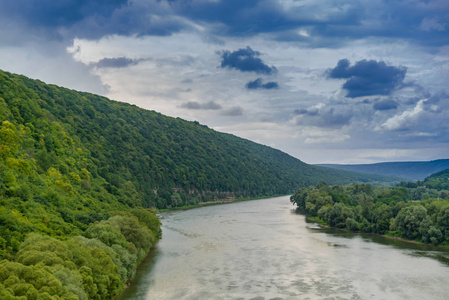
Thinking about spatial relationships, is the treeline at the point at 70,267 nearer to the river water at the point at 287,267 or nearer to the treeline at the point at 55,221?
the treeline at the point at 55,221

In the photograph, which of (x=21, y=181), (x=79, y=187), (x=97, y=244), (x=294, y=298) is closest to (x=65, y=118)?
(x=79, y=187)

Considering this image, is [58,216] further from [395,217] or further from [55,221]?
[395,217]

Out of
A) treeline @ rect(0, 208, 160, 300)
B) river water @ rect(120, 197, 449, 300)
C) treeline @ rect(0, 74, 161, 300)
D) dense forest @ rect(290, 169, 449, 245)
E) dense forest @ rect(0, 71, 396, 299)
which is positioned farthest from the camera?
dense forest @ rect(290, 169, 449, 245)

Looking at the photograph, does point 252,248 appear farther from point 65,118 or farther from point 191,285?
point 65,118

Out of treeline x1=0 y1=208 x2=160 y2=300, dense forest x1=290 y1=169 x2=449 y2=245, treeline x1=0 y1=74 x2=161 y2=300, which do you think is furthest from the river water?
treeline x1=0 y1=74 x2=161 y2=300

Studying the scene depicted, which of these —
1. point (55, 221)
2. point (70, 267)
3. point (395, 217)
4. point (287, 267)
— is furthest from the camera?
point (395, 217)

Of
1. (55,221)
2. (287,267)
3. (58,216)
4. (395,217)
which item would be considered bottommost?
(287,267)

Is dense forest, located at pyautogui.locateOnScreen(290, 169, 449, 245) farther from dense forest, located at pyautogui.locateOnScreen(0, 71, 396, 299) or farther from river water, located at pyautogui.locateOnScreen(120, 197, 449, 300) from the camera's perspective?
dense forest, located at pyautogui.locateOnScreen(0, 71, 396, 299)

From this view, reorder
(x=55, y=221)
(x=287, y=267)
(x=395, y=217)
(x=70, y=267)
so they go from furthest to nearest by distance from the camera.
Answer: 1. (x=395, y=217)
2. (x=287, y=267)
3. (x=55, y=221)
4. (x=70, y=267)

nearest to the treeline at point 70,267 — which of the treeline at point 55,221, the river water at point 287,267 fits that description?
the treeline at point 55,221

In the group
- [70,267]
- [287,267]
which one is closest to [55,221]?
[70,267]
